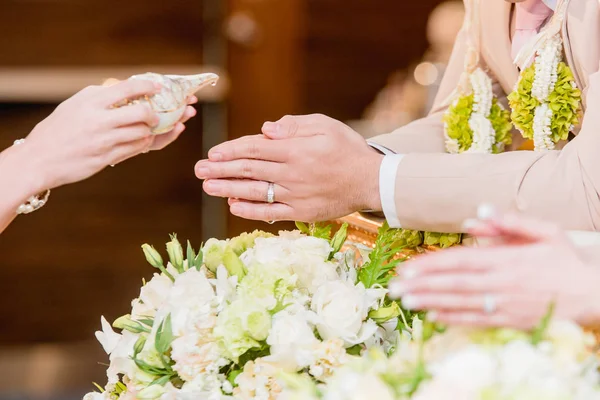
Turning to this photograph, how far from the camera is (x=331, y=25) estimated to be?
449cm

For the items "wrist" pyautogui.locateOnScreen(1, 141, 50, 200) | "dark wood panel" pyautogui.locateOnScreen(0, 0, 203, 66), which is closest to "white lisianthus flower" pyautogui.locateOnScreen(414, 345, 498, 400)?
"wrist" pyautogui.locateOnScreen(1, 141, 50, 200)

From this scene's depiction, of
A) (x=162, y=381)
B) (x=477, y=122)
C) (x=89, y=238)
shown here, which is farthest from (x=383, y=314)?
(x=89, y=238)

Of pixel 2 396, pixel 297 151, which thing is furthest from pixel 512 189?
pixel 2 396

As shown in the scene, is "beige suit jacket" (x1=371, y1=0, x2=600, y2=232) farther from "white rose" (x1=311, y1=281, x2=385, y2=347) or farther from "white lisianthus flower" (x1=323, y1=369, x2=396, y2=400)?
"white lisianthus flower" (x1=323, y1=369, x2=396, y2=400)

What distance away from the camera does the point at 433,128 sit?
169cm

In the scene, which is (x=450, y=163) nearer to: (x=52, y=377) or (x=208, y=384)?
(x=208, y=384)

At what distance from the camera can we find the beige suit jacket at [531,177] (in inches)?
46.3

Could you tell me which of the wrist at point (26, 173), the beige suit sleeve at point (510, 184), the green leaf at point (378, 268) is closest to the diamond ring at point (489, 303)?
the green leaf at point (378, 268)

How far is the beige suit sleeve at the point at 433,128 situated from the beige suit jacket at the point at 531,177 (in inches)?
9.6

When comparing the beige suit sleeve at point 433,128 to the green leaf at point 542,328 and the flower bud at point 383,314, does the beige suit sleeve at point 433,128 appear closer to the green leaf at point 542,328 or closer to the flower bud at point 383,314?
the flower bud at point 383,314

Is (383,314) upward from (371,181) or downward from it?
downward

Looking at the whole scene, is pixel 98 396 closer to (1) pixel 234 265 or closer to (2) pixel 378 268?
(1) pixel 234 265

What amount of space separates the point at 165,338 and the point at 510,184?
53cm

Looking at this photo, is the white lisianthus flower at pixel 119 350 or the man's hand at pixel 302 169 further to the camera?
the man's hand at pixel 302 169
